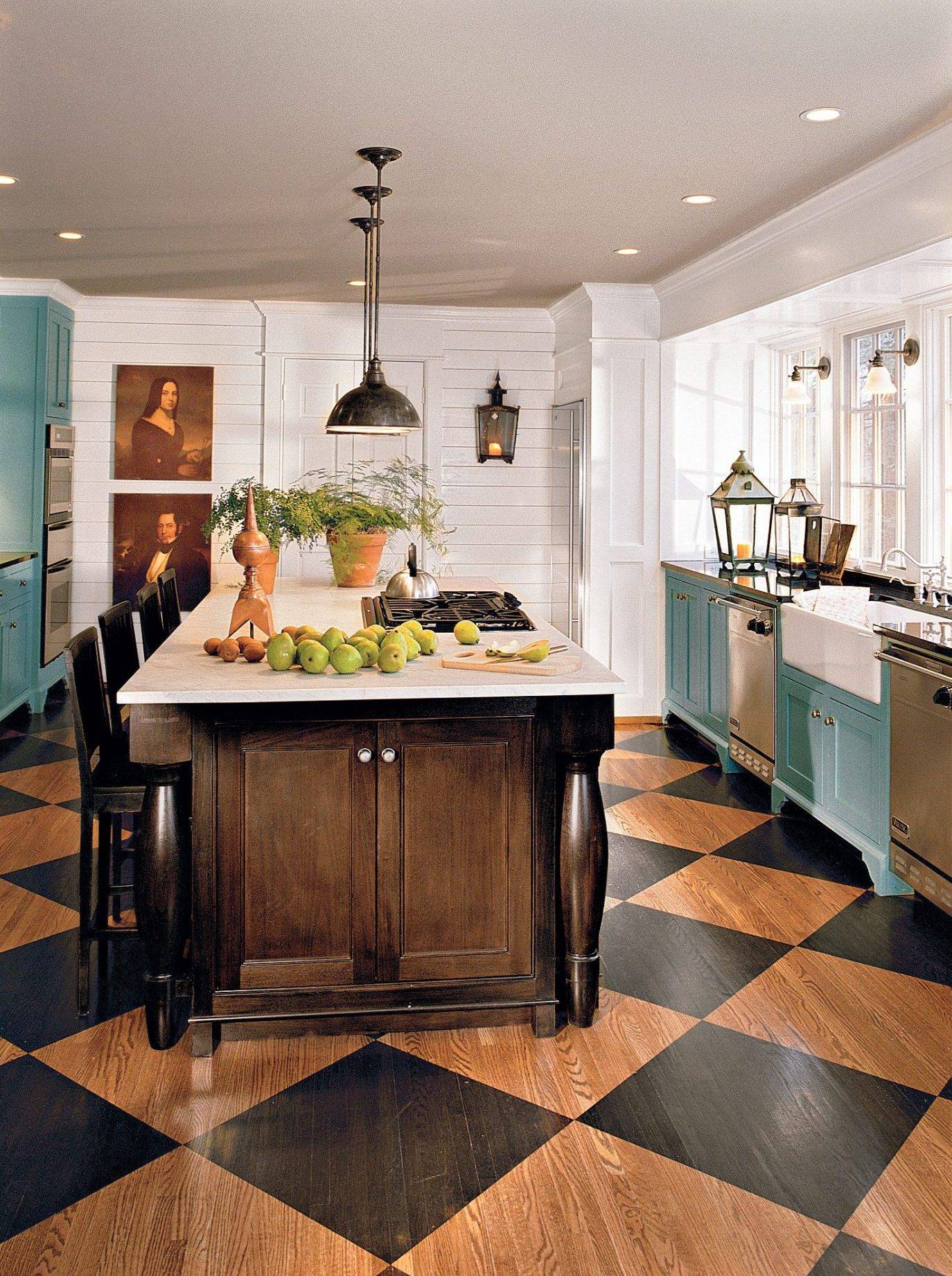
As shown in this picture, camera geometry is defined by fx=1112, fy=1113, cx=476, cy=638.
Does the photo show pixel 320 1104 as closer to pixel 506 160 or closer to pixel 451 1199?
pixel 451 1199

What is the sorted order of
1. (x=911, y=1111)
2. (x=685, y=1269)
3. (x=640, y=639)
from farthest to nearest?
(x=640, y=639) → (x=911, y=1111) → (x=685, y=1269)

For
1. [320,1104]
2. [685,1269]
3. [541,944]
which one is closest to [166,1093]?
[320,1104]

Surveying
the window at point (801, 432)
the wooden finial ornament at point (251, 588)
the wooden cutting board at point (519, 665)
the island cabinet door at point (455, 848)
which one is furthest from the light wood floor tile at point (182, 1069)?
the window at point (801, 432)

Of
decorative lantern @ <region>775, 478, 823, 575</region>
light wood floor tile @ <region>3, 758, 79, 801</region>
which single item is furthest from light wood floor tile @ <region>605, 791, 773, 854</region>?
light wood floor tile @ <region>3, 758, 79, 801</region>

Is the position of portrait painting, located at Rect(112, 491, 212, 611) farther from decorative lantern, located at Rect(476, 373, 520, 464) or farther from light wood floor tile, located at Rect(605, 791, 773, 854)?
light wood floor tile, located at Rect(605, 791, 773, 854)

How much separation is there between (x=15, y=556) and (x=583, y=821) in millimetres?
4636

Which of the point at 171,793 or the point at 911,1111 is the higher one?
the point at 171,793

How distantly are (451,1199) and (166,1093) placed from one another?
784mm

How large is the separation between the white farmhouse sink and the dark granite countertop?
162 inches

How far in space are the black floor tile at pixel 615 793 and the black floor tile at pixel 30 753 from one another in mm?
2739

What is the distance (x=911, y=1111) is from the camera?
254cm

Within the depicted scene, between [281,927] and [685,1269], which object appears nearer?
[685,1269]

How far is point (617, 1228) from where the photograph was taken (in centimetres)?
213

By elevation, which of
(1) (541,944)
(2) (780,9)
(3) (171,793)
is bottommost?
(1) (541,944)
